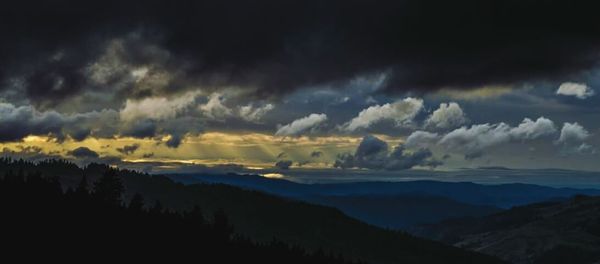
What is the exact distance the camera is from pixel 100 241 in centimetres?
14650

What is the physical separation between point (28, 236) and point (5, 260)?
1196 centimetres

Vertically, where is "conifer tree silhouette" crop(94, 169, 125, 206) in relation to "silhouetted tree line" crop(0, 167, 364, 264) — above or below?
above

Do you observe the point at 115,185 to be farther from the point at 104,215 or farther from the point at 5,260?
the point at 5,260

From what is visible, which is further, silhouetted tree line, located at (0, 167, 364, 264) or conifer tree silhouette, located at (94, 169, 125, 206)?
conifer tree silhouette, located at (94, 169, 125, 206)

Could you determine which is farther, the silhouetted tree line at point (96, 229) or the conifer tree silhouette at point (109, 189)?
the conifer tree silhouette at point (109, 189)

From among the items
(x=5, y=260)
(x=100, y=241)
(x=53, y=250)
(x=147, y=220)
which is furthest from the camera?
(x=147, y=220)

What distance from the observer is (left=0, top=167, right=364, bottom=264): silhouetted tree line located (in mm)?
132750

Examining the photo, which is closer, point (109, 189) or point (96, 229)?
point (96, 229)

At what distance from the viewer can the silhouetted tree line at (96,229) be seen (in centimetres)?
13275

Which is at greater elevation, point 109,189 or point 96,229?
point 109,189

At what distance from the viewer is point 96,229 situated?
502 feet

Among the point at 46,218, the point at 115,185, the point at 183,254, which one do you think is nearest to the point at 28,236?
the point at 46,218

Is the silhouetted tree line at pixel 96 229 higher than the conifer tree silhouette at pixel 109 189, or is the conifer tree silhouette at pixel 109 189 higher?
the conifer tree silhouette at pixel 109 189

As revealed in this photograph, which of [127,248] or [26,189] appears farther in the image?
[26,189]
